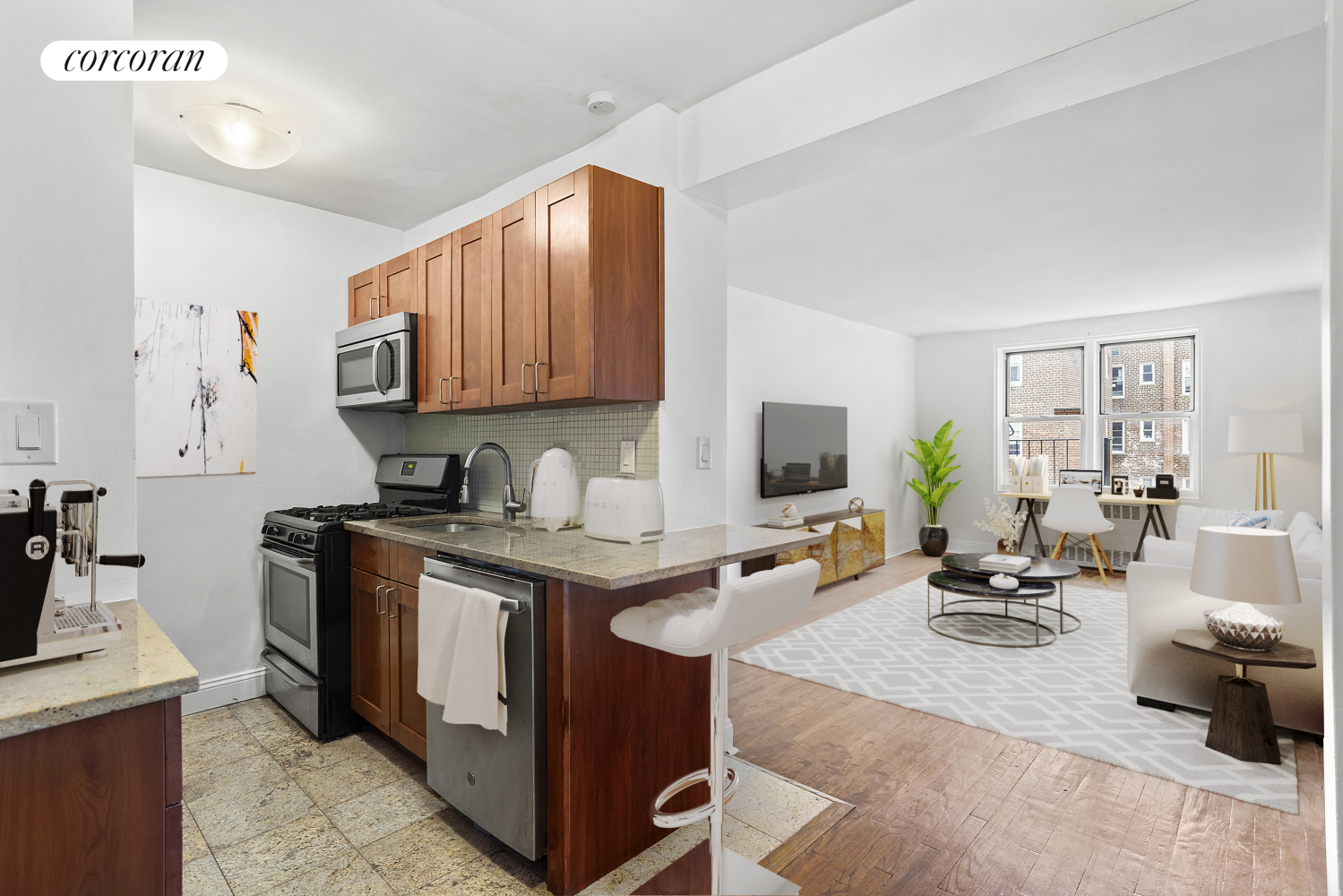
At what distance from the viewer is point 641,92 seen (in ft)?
7.63

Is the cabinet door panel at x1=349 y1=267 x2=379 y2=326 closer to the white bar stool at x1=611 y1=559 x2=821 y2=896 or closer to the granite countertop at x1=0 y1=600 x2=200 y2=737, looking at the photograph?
the white bar stool at x1=611 y1=559 x2=821 y2=896

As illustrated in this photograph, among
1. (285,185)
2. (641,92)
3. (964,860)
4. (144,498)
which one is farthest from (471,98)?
(964,860)

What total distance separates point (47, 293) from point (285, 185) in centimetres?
202

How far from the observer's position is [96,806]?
2.88ft

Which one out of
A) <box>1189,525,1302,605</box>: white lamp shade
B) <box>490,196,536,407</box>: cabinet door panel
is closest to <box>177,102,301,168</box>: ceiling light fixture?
<box>490,196,536,407</box>: cabinet door panel

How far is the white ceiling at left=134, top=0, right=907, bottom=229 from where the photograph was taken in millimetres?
1866

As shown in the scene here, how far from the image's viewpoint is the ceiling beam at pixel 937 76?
1.57 meters

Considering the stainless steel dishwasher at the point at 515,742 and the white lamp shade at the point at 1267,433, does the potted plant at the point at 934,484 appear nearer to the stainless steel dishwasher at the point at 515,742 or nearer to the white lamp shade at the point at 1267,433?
the white lamp shade at the point at 1267,433

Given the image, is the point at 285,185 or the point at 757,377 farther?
the point at 757,377

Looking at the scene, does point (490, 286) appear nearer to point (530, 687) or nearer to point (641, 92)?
point (641, 92)

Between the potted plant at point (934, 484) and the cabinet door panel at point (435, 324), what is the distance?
5.58 metres

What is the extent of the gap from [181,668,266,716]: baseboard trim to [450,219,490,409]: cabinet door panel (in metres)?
1.67

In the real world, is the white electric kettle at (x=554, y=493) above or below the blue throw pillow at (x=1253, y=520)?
above

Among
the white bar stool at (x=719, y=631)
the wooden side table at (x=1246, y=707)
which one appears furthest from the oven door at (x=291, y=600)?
the wooden side table at (x=1246, y=707)
